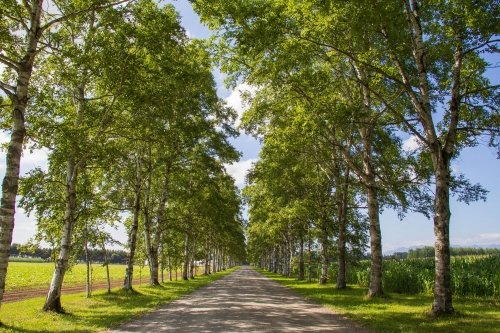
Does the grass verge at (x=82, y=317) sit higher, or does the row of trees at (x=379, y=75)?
the row of trees at (x=379, y=75)

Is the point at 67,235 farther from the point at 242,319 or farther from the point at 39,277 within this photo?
the point at 39,277

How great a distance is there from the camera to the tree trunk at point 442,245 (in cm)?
1305

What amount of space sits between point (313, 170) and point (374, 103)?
36.7 ft

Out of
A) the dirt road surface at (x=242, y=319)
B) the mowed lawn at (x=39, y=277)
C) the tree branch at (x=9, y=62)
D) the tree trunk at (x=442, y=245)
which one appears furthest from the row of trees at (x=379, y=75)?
the mowed lawn at (x=39, y=277)

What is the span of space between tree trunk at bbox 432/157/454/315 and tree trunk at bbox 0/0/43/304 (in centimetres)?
1293

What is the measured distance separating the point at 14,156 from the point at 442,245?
13.4 meters

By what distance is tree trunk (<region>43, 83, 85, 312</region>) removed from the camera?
49.0ft

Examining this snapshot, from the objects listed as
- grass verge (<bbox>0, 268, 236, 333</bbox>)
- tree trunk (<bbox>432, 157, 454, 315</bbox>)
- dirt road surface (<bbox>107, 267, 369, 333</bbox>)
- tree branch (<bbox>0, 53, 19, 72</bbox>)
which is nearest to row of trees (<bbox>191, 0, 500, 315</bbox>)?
tree trunk (<bbox>432, 157, 454, 315</bbox>)

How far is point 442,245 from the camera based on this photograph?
43.7 feet

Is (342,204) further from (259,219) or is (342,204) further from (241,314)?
(259,219)

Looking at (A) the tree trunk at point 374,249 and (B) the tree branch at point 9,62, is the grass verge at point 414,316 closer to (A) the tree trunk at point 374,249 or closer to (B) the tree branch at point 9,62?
(A) the tree trunk at point 374,249

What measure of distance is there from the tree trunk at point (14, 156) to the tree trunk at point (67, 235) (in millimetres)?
3964

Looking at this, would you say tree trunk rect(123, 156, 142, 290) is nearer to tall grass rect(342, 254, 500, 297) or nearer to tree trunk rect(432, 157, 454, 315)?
tall grass rect(342, 254, 500, 297)

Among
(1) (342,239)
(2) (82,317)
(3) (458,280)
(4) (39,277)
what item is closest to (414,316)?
(3) (458,280)
